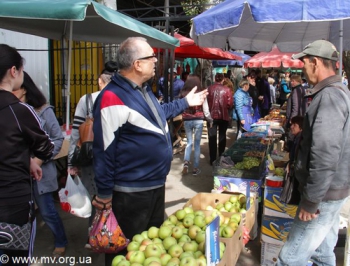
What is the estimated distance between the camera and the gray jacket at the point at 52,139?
3.36 metres

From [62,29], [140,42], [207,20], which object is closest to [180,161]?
[62,29]

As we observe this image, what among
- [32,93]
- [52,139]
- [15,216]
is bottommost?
[15,216]

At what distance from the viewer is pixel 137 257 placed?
2.42m

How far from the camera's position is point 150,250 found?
2482mm

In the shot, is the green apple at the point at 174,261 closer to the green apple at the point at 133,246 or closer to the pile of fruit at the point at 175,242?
the pile of fruit at the point at 175,242

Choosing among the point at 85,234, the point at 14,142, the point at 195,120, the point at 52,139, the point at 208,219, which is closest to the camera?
the point at 14,142

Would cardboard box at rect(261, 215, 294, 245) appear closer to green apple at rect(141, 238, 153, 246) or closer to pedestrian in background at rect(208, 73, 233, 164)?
green apple at rect(141, 238, 153, 246)

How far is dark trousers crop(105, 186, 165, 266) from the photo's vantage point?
267 cm

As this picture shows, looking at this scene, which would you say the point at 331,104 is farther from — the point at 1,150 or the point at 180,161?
the point at 180,161

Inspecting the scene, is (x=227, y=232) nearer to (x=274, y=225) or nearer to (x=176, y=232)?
(x=176, y=232)

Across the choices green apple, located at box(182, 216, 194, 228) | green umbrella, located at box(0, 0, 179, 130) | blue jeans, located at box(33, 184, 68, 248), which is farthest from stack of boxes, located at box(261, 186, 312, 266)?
green umbrella, located at box(0, 0, 179, 130)

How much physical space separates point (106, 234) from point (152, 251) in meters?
0.34

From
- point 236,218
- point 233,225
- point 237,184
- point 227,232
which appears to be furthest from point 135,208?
point 237,184

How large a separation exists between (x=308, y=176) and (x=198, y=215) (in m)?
1.11
